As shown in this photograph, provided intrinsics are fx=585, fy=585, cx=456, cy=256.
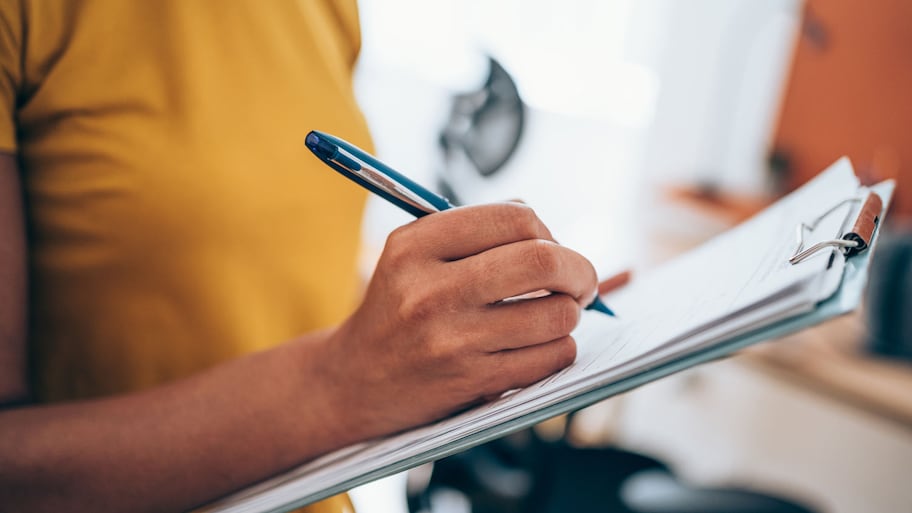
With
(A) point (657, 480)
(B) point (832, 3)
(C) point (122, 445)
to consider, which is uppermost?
(B) point (832, 3)

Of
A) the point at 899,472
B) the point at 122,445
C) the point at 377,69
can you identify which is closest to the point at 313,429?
the point at 122,445

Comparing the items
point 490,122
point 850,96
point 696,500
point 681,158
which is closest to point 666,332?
point 696,500

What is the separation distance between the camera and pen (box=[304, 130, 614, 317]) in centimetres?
34

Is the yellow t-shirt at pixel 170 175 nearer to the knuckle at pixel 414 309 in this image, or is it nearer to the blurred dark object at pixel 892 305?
the knuckle at pixel 414 309

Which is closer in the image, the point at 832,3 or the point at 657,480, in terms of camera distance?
the point at 657,480

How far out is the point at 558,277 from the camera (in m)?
0.34

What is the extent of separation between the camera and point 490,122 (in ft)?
3.89

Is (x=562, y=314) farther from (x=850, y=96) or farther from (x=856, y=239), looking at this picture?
(x=850, y=96)

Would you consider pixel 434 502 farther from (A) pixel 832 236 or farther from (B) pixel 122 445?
(A) pixel 832 236

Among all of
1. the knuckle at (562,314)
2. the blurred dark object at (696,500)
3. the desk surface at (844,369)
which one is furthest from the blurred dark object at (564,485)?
the knuckle at (562,314)

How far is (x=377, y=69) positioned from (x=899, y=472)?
181 cm

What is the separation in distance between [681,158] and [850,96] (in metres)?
0.56

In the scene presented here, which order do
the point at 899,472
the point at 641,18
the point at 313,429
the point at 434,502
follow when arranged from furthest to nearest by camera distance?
the point at 641,18 < the point at 899,472 < the point at 434,502 < the point at 313,429

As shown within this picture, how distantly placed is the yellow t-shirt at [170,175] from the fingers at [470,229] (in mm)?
231
